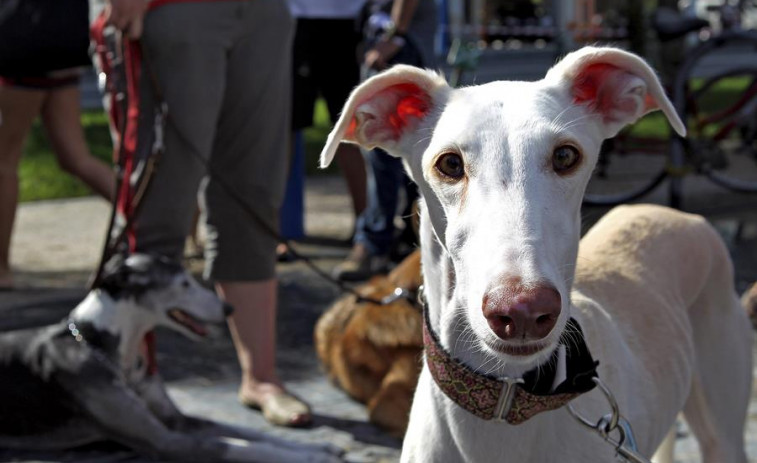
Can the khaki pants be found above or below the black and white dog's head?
above

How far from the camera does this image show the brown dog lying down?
182 inches

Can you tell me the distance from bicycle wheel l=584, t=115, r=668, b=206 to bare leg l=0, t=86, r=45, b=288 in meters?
3.98

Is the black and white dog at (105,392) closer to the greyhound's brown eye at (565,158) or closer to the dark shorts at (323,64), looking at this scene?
the greyhound's brown eye at (565,158)

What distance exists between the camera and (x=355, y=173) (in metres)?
7.85

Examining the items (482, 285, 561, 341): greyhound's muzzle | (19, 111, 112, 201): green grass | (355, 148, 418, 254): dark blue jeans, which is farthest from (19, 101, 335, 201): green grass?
(482, 285, 561, 341): greyhound's muzzle

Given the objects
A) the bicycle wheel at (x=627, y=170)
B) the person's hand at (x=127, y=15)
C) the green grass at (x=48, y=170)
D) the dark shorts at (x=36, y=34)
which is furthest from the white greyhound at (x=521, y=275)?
the green grass at (x=48, y=170)

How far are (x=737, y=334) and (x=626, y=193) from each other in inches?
225

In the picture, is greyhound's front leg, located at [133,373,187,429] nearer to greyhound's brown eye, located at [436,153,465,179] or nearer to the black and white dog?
the black and white dog

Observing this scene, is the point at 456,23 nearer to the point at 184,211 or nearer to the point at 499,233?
the point at 184,211

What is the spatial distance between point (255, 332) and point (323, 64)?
10.3ft

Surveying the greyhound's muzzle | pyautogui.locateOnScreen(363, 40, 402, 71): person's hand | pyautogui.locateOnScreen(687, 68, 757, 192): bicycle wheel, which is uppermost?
the greyhound's muzzle

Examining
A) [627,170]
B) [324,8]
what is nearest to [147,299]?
[324,8]

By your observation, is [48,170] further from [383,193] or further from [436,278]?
[436,278]

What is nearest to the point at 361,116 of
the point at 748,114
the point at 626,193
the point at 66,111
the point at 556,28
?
the point at 66,111
